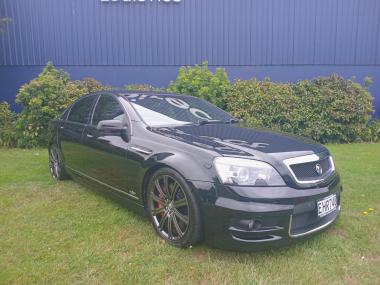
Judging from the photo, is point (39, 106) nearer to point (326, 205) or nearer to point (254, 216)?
point (254, 216)

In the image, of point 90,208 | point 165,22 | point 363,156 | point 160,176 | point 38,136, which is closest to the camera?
point 160,176

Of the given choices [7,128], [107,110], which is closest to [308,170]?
[107,110]

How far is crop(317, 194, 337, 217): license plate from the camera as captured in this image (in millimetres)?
2846

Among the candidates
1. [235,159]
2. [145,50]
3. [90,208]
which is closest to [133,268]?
[235,159]

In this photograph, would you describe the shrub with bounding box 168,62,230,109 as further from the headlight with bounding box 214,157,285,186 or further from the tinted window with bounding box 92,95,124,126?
the headlight with bounding box 214,157,285,186

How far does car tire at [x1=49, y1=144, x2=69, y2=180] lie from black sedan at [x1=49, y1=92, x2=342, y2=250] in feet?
3.46

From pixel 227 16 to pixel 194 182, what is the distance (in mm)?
7948

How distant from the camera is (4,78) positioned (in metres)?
9.81

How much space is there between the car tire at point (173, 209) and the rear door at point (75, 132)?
57.9 inches

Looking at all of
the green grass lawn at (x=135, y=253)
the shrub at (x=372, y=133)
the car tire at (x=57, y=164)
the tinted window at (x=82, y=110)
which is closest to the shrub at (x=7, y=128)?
the car tire at (x=57, y=164)

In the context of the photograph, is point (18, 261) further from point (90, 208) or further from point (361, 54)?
point (361, 54)

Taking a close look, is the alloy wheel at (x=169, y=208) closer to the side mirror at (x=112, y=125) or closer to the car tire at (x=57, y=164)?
the side mirror at (x=112, y=125)

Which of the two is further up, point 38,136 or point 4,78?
point 4,78

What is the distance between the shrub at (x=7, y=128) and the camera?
7.95 m
